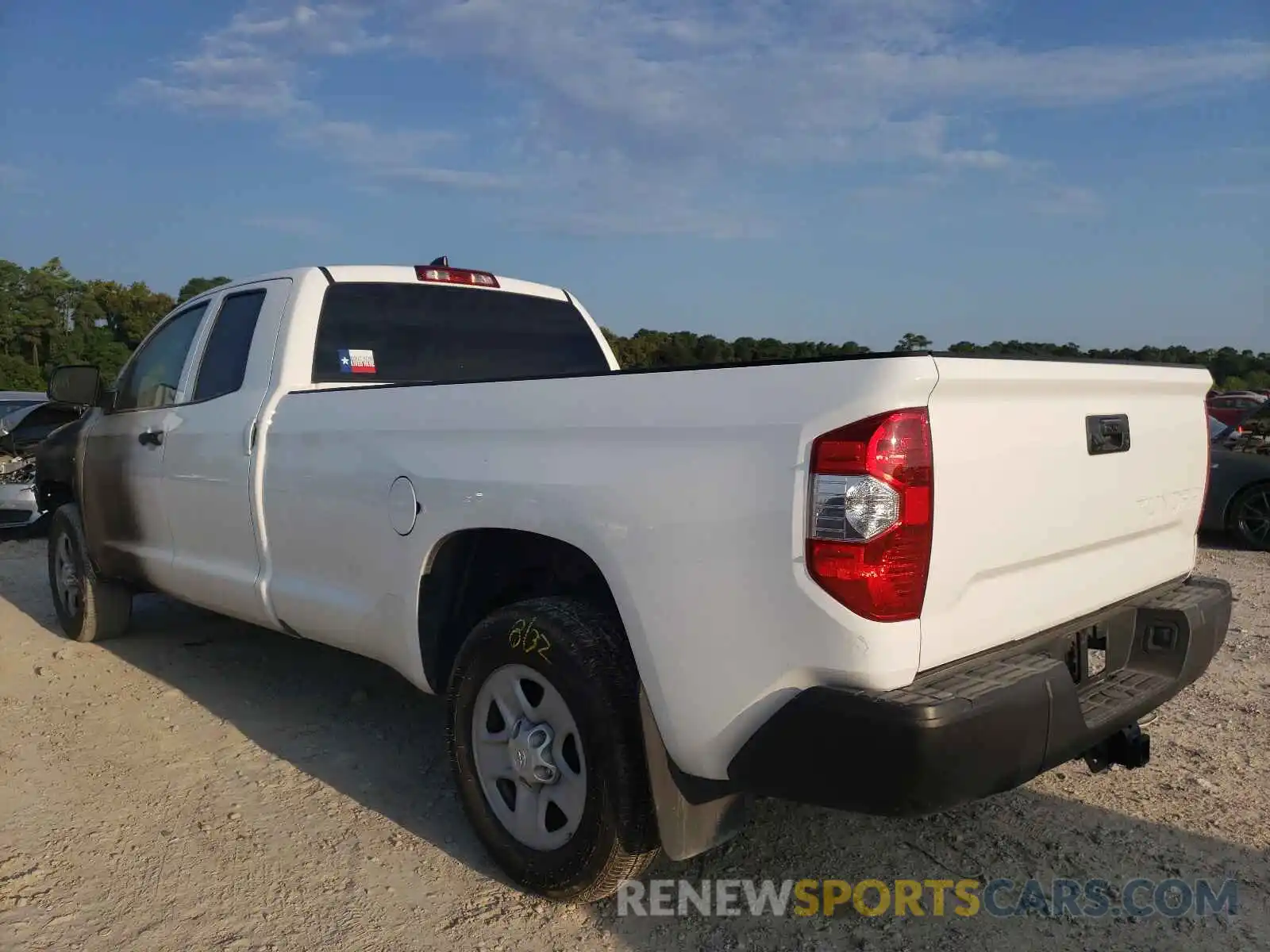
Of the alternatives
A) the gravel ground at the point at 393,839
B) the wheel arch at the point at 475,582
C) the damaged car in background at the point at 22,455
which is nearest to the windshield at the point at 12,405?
the damaged car in background at the point at 22,455

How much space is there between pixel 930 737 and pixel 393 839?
198 centimetres

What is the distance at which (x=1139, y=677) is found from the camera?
2.88 m

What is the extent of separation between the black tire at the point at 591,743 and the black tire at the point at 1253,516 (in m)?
8.15

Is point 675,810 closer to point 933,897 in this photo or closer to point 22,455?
point 933,897

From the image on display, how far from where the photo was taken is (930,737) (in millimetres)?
2059

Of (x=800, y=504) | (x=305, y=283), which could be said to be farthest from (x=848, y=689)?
(x=305, y=283)

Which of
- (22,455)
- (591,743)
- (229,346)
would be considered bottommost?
(22,455)

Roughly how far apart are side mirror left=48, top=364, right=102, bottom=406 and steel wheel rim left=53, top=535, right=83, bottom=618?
34.4 inches

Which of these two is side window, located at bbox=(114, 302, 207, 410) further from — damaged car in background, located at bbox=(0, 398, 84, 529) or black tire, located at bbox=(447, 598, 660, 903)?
damaged car in background, located at bbox=(0, 398, 84, 529)

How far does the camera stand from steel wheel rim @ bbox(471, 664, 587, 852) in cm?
277

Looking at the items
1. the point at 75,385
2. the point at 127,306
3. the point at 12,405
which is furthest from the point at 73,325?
the point at 75,385

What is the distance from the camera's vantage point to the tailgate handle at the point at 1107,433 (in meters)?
2.61

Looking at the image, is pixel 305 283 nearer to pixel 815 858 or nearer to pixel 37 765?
pixel 37 765

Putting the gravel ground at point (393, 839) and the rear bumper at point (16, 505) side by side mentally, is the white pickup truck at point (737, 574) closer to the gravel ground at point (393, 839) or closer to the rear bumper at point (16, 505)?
the gravel ground at point (393, 839)
